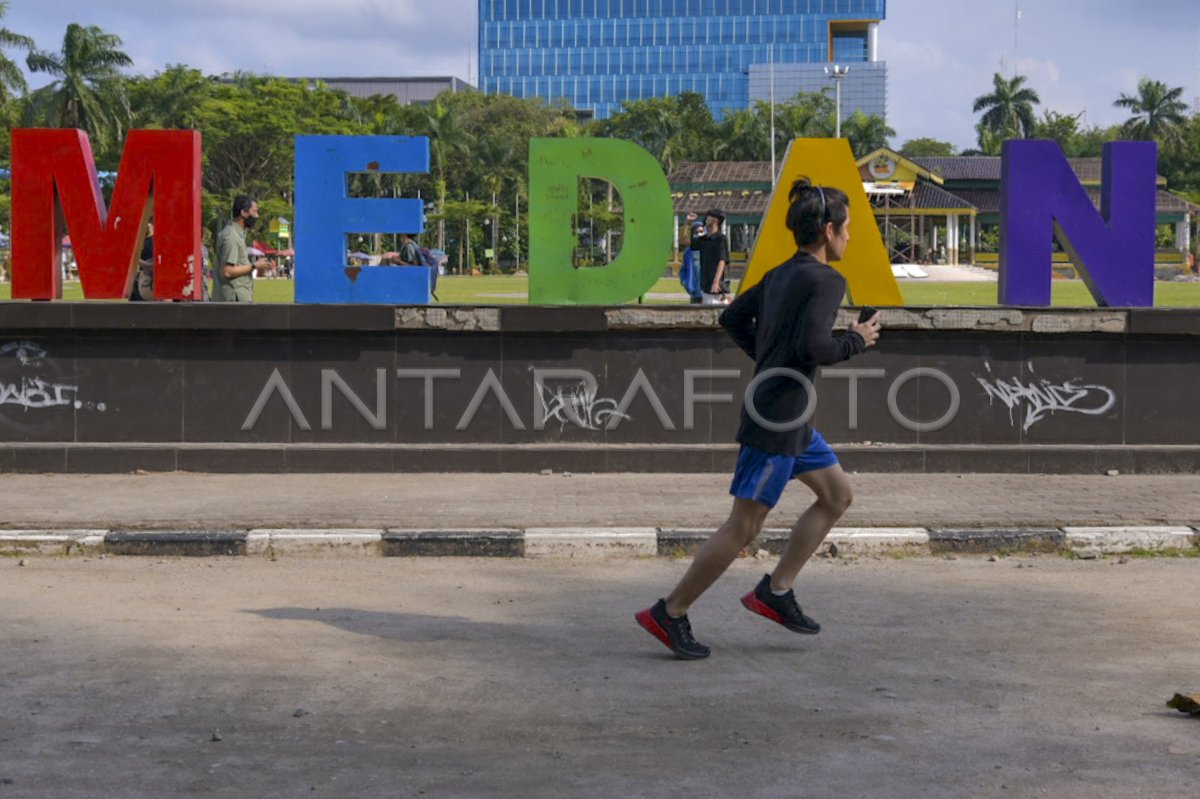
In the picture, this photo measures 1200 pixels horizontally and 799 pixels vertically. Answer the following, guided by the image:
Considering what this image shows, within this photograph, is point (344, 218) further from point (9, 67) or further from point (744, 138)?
point (744, 138)

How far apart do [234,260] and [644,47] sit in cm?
16403

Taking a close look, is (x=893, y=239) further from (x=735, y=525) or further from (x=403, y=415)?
(x=735, y=525)

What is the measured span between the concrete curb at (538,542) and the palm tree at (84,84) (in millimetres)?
68471

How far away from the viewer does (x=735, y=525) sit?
6.03m

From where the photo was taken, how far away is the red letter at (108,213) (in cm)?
1178

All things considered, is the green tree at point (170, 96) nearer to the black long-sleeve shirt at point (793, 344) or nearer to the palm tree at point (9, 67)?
the palm tree at point (9, 67)

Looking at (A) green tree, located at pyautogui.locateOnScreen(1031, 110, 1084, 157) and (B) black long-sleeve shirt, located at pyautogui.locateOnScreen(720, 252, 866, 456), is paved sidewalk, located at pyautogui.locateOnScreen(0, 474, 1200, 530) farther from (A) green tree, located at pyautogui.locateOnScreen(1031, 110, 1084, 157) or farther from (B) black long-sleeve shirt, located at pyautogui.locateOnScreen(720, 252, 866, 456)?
(A) green tree, located at pyautogui.locateOnScreen(1031, 110, 1084, 157)

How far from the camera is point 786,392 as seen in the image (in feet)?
19.5

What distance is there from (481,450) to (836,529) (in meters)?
3.37

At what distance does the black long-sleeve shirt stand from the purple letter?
249 inches

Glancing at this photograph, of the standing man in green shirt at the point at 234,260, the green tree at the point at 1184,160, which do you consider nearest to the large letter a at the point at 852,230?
the standing man in green shirt at the point at 234,260

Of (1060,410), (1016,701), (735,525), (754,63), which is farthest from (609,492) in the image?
(754,63)

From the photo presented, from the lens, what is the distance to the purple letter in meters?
11.9

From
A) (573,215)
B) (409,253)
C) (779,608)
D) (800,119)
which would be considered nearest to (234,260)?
(573,215)
